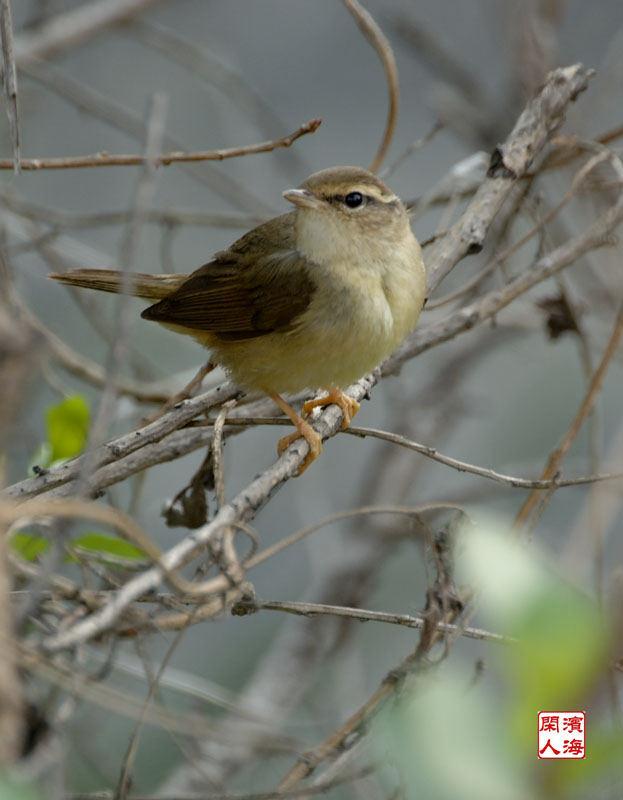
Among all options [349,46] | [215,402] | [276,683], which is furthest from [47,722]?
[349,46]

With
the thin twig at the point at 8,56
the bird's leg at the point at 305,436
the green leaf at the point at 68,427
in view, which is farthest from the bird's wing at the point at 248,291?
the thin twig at the point at 8,56

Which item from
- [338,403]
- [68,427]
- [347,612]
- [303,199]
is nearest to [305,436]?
[338,403]

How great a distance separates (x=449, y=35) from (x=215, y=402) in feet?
13.7

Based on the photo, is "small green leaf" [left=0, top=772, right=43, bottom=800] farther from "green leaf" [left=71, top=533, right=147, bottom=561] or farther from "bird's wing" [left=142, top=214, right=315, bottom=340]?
"bird's wing" [left=142, top=214, right=315, bottom=340]

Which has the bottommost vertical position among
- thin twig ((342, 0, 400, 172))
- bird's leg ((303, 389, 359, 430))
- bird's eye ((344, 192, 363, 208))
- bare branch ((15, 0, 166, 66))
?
bird's leg ((303, 389, 359, 430))

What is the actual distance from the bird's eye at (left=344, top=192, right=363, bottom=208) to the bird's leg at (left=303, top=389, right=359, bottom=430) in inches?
26.1

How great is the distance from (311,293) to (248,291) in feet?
1.02

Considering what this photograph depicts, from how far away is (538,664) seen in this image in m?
1.09

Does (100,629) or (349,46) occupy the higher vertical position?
(349,46)

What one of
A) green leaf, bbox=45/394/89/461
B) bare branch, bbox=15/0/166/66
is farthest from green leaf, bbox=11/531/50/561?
bare branch, bbox=15/0/166/66

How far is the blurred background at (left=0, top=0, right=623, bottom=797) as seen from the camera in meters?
3.97

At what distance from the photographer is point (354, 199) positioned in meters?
3.30

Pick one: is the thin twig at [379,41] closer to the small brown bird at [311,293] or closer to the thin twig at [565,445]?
the small brown bird at [311,293]

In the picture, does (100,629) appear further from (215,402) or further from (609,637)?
(215,402)
